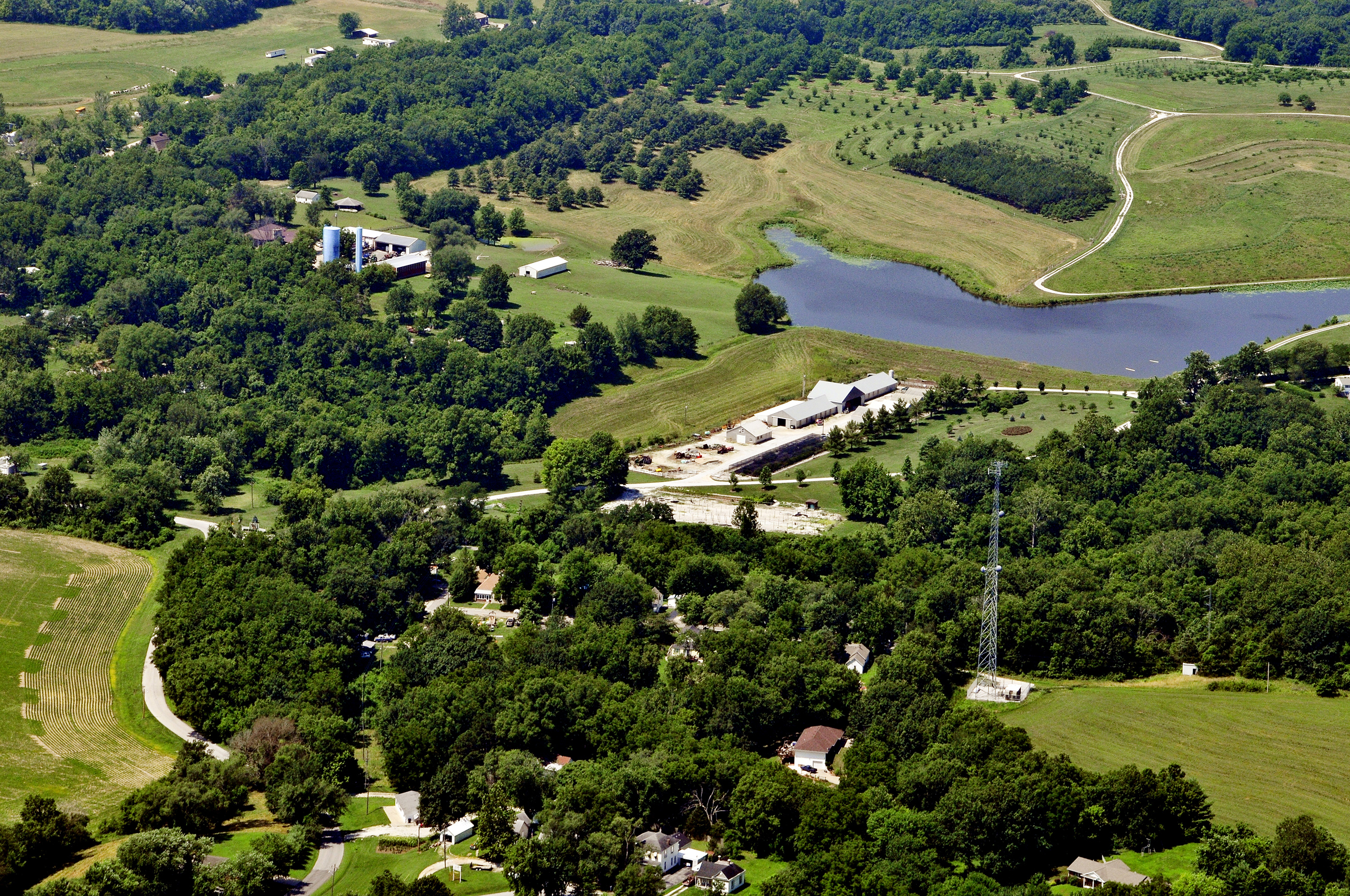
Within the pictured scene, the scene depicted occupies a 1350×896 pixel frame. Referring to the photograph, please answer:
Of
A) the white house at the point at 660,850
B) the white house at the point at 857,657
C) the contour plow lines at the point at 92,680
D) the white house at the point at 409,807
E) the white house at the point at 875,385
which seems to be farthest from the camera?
the white house at the point at 875,385

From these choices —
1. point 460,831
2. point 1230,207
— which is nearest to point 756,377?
point 1230,207

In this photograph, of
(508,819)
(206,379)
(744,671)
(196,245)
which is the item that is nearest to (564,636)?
(744,671)

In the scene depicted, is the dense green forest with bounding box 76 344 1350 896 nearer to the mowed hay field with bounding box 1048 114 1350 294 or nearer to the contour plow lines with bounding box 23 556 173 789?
the contour plow lines with bounding box 23 556 173 789

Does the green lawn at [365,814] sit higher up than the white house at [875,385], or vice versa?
the white house at [875,385]

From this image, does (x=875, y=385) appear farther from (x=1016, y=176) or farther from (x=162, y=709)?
(x=162, y=709)

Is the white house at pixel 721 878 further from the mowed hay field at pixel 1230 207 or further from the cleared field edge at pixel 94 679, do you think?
the mowed hay field at pixel 1230 207

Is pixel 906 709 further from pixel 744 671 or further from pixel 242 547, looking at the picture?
pixel 242 547

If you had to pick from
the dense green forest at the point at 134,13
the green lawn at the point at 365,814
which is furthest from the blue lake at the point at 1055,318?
the dense green forest at the point at 134,13
